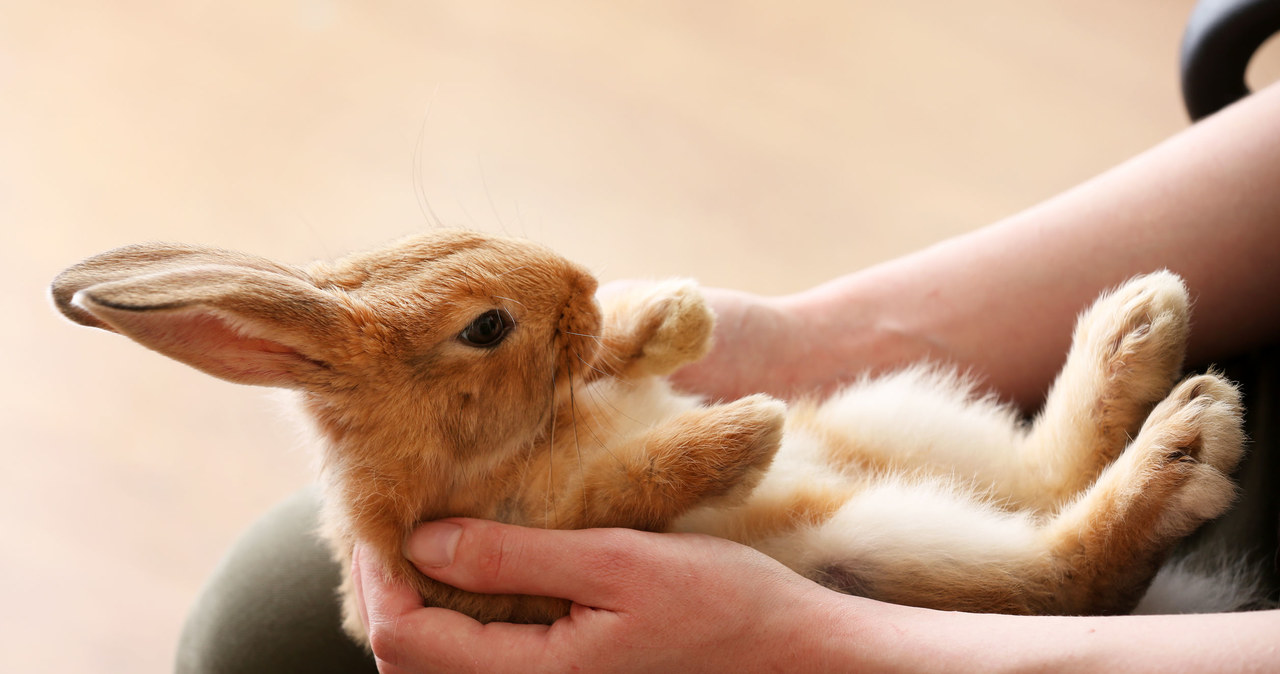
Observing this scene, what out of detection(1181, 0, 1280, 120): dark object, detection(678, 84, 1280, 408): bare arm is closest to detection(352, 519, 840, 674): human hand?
detection(678, 84, 1280, 408): bare arm

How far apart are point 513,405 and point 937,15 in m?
3.16

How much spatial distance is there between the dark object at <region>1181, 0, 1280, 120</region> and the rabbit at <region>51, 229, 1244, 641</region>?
52cm

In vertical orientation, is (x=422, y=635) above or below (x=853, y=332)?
below

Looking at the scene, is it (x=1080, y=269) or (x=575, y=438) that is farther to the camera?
(x=1080, y=269)

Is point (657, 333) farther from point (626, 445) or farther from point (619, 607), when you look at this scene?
point (619, 607)

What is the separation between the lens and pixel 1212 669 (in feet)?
3.10

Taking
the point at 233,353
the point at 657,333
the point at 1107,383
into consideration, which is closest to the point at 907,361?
the point at 1107,383

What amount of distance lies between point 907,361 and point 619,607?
32.2 inches

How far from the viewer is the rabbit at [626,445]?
45.7 inches

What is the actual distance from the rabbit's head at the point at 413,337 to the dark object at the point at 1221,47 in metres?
1.11

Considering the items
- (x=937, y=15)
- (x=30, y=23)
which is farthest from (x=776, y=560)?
(x=30, y=23)

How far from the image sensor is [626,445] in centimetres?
128

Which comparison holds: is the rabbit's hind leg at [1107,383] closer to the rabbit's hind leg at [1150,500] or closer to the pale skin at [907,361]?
the rabbit's hind leg at [1150,500]

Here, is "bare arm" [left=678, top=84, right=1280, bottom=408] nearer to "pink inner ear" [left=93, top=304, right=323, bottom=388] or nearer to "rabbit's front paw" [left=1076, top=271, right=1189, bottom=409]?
"rabbit's front paw" [left=1076, top=271, right=1189, bottom=409]
